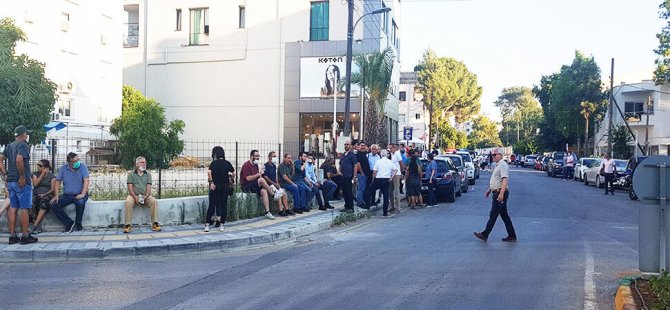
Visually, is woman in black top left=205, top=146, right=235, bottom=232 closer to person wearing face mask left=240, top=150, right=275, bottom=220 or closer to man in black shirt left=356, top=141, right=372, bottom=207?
person wearing face mask left=240, top=150, right=275, bottom=220

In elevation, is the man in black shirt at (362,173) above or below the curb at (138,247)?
above

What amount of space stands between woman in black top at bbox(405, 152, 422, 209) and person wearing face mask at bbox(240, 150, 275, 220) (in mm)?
5277

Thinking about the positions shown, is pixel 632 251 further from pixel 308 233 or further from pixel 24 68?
pixel 24 68

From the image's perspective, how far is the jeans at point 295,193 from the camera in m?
15.6

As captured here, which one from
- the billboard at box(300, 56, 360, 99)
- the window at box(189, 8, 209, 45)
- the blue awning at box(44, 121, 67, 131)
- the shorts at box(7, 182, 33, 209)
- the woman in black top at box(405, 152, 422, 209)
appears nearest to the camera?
the shorts at box(7, 182, 33, 209)

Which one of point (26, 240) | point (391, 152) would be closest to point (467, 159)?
point (391, 152)

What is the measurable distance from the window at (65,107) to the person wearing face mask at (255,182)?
21228 millimetres

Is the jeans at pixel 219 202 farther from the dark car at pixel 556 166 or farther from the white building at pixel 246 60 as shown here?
the dark car at pixel 556 166

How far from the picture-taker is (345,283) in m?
8.01

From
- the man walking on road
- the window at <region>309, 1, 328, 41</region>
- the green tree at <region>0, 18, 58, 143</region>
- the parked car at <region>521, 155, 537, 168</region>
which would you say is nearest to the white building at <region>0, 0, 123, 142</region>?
the green tree at <region>0, 18, 58, 143</region>

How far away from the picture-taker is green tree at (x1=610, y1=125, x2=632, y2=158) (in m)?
46.7

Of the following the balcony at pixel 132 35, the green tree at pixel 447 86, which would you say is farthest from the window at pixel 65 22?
the green tree at pixel 447 86

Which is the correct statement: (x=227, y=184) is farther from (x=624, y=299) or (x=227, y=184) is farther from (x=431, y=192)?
(x=431, y=192)

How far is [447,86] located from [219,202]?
69.6 meters
